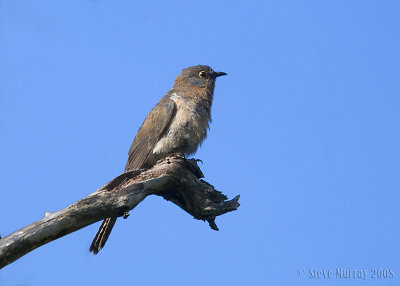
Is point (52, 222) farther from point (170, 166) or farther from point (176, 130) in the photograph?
point (176, 130)

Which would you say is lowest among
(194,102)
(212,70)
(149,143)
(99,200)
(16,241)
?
(16,241)

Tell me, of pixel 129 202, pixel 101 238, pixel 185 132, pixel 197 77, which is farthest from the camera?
pixel 197 77

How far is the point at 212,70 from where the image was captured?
37.3 feet

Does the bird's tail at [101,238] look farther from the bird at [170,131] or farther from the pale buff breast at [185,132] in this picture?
the pale buff breast at [185,132]

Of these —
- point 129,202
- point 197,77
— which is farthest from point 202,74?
point 129,202

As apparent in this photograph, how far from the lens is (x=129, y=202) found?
23.3ft

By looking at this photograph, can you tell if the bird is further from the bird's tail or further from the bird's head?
the bird's tail

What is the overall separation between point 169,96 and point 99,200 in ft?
12.4

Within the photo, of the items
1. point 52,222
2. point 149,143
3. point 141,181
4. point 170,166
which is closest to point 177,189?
point 170,166

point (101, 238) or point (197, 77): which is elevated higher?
point (197, 77)

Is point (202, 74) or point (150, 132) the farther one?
point (202, 74)

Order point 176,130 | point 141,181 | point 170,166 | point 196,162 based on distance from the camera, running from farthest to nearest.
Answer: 1. point 176,130
2. point 196,162
3. point 170,166
4. point 141,181

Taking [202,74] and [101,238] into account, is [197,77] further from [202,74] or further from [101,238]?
[101,238]

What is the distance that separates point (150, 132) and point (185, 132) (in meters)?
0.60
